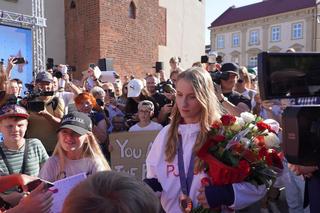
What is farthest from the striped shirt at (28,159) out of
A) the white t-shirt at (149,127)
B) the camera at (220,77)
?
the camera at (220,77)

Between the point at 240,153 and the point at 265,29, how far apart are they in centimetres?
4646

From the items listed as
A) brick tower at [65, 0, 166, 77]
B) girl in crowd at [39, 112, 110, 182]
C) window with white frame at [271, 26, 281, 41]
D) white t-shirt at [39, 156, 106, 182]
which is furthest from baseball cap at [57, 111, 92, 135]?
window with white frame at [271, 26, 281, 41]

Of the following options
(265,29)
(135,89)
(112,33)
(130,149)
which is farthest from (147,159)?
(265,29)

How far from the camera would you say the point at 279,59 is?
78.7 inches

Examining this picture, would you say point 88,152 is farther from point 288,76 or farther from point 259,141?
point 288,76

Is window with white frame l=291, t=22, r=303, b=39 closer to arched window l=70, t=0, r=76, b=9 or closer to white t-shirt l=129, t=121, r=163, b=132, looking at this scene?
arched window l=70, t=0, r=76, b=9

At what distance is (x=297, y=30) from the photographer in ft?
140

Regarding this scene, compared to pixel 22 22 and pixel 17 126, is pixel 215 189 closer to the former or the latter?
pixel 17 126

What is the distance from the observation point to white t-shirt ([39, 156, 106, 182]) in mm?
2721

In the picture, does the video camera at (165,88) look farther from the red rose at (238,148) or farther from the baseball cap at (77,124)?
the red rose at (238,148)

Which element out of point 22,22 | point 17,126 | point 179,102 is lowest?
point 17,126

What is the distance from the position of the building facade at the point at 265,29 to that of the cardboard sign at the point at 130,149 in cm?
3736

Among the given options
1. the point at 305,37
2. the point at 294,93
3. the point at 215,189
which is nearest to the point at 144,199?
the point at 215,189

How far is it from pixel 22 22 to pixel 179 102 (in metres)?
8.51
